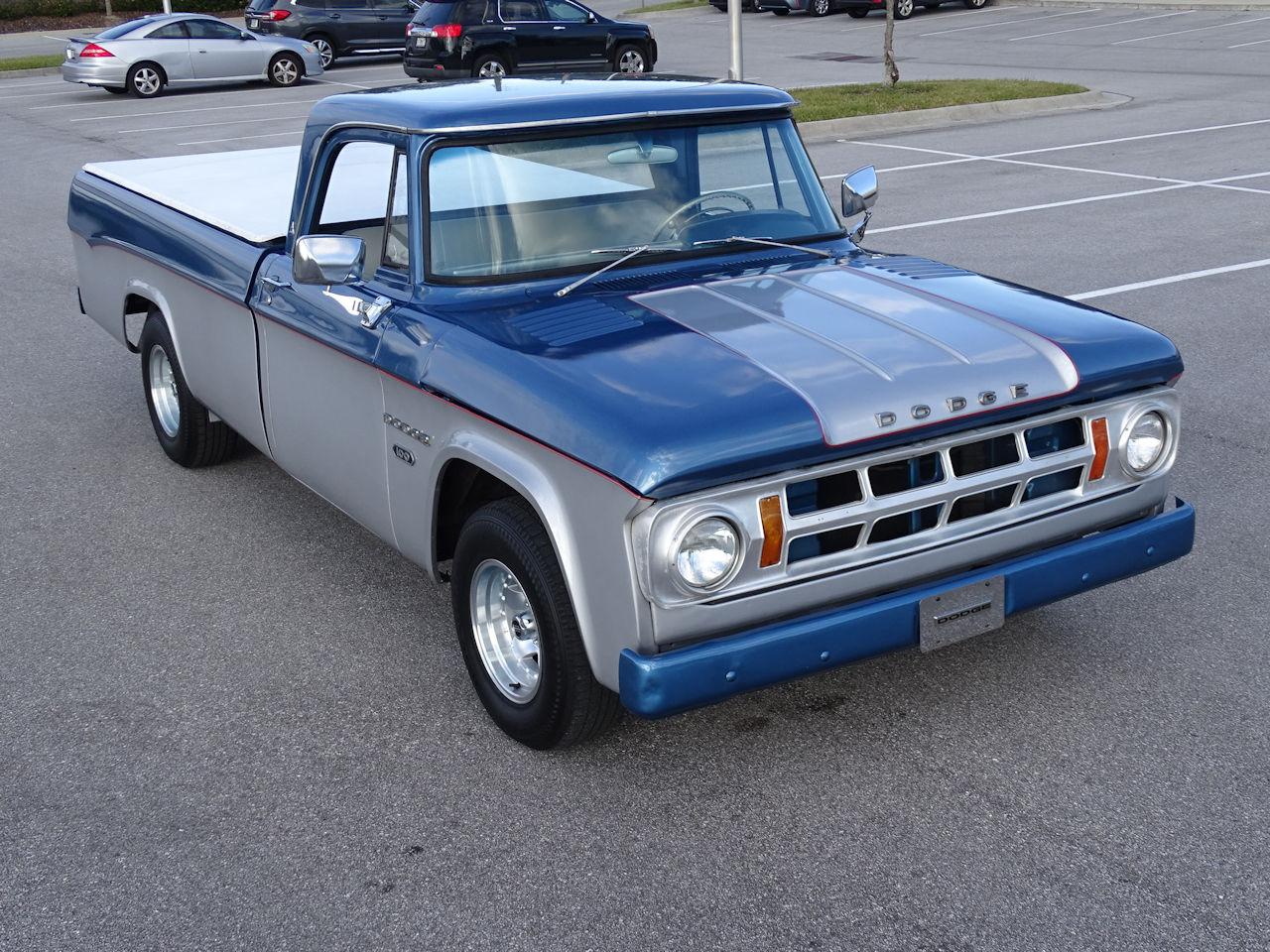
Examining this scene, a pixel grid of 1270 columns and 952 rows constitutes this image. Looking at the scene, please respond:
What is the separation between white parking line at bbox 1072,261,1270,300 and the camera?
905 centimetres

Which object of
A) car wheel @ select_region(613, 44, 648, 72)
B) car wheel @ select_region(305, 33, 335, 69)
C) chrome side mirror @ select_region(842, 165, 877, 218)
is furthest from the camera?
car wheel @ select_region(305, 33, 335, 69)

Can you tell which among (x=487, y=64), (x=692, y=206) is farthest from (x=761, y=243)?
(x=487, y=64)

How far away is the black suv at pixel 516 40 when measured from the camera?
23.2 m

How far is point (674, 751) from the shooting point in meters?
4.21

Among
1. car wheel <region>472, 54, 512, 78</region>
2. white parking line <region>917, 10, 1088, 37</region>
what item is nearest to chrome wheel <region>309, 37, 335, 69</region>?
car wheel <region>472, 54, 512, 78</region>

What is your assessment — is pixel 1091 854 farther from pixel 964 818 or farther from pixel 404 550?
pixel 404 550

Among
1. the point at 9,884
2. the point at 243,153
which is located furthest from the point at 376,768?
the point at 243,153

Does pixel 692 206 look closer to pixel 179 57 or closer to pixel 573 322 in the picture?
pixel 573 322

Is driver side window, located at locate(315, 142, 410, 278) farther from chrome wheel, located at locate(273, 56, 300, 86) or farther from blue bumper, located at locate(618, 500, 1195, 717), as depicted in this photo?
chrome wheel, located at locate(273, 56, 300, 86)

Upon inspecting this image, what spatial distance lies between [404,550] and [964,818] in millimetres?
2030

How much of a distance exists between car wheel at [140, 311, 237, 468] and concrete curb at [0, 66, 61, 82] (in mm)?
27268

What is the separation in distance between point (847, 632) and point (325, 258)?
209 cm

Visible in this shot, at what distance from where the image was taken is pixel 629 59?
81.8ft

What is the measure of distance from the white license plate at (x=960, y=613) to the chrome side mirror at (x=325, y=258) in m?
2.15
